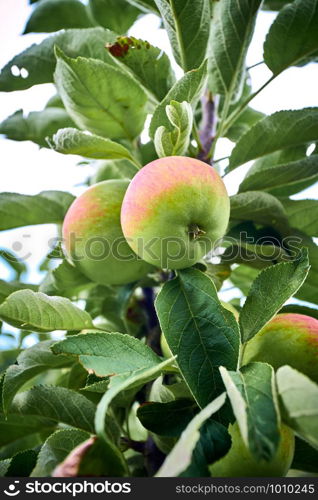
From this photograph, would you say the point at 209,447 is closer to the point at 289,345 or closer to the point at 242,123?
the point at 289,345

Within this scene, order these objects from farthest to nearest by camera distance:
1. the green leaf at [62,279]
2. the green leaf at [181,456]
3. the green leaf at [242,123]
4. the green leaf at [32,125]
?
the green leaf at [242,123] < the green leaf at [32,125] < the green leaf at [62,279] < the green leaf at [181,456]

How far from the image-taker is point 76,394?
38.6 inches

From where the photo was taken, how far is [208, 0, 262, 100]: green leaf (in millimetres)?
1132

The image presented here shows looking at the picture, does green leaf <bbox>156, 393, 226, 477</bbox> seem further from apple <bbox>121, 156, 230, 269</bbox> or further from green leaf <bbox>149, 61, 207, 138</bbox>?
green leaf <bbox>149, 61, 207, 138</bbox>

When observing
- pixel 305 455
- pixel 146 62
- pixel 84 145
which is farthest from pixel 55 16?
pixel 305 455

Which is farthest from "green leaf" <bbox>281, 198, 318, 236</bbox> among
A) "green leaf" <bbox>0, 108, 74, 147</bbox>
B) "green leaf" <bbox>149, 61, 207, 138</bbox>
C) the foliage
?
"green leaf" <bbox>0, 108, 74, 147</bbox>

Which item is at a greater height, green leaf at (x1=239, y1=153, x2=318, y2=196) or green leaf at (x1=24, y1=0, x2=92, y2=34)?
green leaf at (x1=24, y1=0, x2=92, y2=34)

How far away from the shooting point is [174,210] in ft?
2.88

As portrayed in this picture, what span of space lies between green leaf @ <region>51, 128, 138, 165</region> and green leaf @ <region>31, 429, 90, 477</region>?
50cm

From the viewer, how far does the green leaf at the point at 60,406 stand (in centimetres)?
97

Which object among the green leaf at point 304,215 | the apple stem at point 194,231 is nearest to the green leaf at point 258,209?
the green leaf at point 304,215

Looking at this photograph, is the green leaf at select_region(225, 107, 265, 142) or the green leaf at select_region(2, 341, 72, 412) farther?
the green leaf at select_region(225, 107, 265, 142)

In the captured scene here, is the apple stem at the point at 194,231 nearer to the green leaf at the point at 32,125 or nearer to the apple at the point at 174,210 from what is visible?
the apple at the point at 174,210

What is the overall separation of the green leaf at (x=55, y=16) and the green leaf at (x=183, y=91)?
2.22 feet
